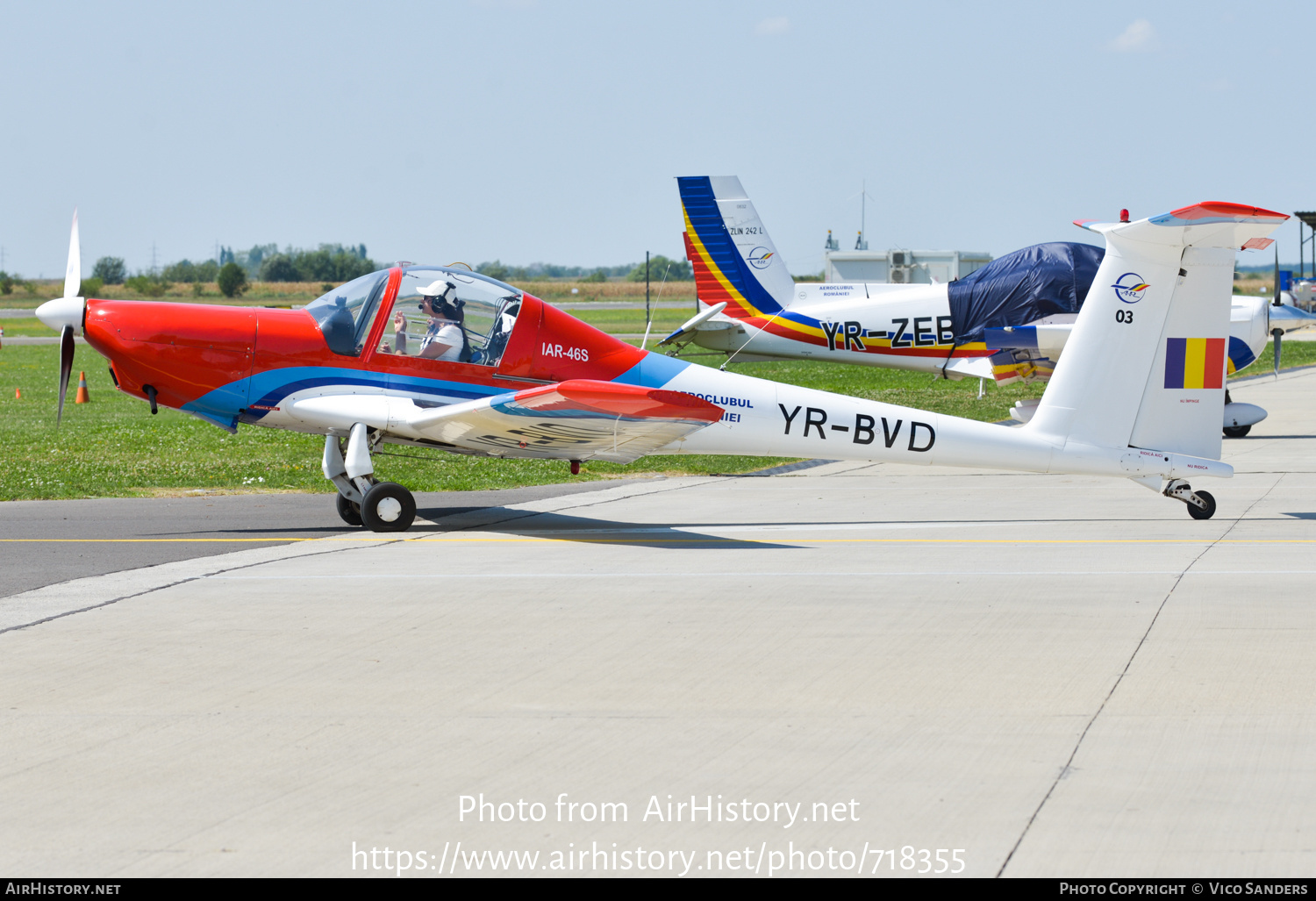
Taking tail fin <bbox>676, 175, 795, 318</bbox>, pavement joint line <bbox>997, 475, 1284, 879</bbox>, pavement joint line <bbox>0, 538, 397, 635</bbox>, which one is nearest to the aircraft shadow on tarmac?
pavement joint line <bbox>0, 538, 397, 635</bbox>

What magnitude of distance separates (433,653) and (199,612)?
6.06ft

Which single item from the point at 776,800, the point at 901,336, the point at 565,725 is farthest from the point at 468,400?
the point at 901,336

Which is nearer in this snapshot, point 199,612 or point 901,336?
point 199,612

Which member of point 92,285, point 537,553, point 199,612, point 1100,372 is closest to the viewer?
point 199,612

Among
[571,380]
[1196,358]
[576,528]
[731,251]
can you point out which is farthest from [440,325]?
[731,251]

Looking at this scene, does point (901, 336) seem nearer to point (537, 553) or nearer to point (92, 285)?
point (537, 553)

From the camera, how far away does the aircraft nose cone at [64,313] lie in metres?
10.8

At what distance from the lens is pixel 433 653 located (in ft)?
22.5

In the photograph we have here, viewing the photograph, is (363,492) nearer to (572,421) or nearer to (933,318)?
(572,421)

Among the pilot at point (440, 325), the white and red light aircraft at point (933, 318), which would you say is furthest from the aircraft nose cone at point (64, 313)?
the white and red light aircraft at point (933, 318)

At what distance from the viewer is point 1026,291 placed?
829 inches

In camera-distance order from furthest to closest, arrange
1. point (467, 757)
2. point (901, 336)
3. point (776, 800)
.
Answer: point (901, 336), point (467, 757), point (776, 800)

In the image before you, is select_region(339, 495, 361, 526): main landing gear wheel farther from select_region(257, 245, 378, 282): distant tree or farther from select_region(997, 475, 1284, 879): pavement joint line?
select_region(257, 245, 378, 282): distant tree

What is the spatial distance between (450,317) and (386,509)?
1674mm
